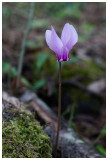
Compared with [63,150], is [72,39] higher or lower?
higher

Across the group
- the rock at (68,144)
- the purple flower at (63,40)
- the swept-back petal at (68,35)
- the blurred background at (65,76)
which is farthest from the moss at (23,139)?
the blurred background at (65,76)

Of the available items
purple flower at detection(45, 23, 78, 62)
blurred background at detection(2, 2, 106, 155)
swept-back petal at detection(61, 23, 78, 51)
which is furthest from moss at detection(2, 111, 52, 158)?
blurred background at detection(2, 2, 106, 155)

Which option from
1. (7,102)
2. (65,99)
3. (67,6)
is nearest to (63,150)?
(7,102)

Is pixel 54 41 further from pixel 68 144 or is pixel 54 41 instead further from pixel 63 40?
pixel 68 144

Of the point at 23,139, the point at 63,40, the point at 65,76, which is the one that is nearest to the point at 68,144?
the point at 23,139

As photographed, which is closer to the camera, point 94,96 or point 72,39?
point 72,39

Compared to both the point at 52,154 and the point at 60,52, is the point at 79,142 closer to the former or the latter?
the point at 52,154

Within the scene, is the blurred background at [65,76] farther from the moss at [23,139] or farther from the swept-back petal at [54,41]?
the swept-back petal at [54,41]
